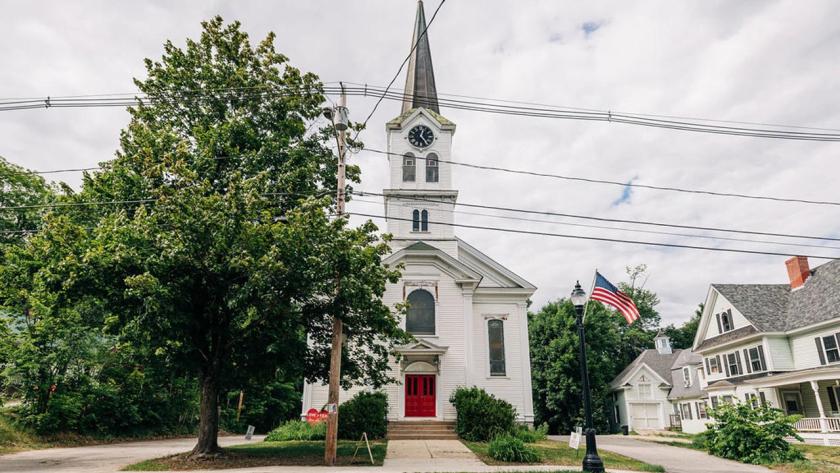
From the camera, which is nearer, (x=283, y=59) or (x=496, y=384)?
(x=283, y=59)

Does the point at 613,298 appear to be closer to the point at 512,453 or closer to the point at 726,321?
the point at 512,453

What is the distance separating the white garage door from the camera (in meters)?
41.2

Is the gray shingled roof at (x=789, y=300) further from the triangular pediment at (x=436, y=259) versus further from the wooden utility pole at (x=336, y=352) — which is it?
the wooden utility pole at (x=336, y=352)

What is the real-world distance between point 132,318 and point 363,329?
642 centimetres

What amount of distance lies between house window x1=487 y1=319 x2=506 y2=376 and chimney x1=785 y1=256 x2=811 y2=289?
18.3 m

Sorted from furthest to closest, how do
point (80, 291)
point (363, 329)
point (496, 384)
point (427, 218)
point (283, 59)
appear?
point (427, 218) → point (496, 384) → point (283, 59) → point (363, 329) → point (80, 291)

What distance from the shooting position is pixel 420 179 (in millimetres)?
29156

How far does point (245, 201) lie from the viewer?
13.0 m

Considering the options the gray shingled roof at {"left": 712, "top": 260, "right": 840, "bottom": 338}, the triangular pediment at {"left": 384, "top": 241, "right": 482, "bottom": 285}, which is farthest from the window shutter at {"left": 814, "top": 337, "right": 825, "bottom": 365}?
the triangular pediment at {"left": 384, "top": 241, "right": 482, "bottom": 285}

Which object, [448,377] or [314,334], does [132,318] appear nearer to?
[314,334]

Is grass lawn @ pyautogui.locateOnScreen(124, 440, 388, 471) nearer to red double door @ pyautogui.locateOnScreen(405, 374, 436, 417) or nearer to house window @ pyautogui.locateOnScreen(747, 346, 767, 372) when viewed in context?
red double door @ pyautogui.locateOnScreen(405, 374, 436, 417)

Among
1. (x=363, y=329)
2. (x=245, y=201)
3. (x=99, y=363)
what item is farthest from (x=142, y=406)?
(x=245, y=201)

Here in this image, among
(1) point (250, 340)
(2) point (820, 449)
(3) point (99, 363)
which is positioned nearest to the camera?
(1) point (250, 340)

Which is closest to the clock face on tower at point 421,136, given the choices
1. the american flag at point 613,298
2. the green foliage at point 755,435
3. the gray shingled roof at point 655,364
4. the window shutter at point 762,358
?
the american flag at point 613,298
